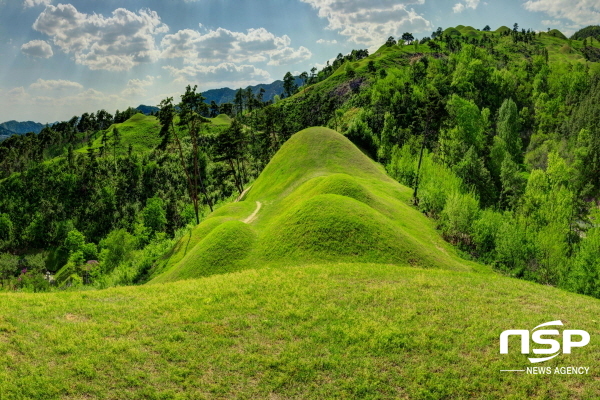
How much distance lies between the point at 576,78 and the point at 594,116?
52686mm

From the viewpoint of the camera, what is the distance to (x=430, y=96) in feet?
215

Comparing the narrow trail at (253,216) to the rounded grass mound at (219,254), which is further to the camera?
the narrow trail at (253,216)

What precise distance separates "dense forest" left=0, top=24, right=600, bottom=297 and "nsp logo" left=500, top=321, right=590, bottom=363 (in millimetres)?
36123

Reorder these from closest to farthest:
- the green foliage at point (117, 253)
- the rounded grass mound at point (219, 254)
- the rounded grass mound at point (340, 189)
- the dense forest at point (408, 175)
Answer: the rounded grass mound at point (219, 254) → the rounded grass mound at point (340, 189) → the dense forest at point (408, 175) → the green foliage at point (117, 253)

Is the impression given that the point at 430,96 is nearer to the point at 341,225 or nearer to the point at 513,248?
the point at 513,248

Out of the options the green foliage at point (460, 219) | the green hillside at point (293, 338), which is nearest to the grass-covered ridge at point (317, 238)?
the green foliage at point (460, 219)

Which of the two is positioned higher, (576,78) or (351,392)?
(576,78)

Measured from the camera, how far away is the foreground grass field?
14.6 m

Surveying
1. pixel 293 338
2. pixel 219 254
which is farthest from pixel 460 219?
pixel 293 338

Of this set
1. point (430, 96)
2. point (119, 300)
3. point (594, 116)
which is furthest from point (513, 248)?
point (594, 116)

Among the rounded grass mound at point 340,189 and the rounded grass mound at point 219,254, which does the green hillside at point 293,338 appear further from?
the rounded grass mound at point 340,189

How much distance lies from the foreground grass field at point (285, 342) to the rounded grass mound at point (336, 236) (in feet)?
34.4

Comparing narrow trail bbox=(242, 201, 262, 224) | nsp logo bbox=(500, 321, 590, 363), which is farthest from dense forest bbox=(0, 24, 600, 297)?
nsp logo bbox=(500, 321, 590, 363)

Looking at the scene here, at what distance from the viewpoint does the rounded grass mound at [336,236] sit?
35938 mm
